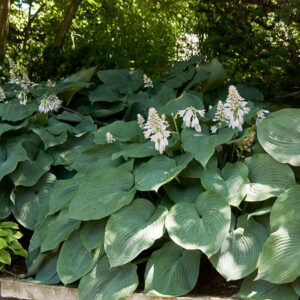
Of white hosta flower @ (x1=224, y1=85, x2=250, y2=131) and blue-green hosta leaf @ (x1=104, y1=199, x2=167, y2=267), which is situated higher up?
white hosta flower @ (x1=224, y1=85, x2=250, y2=131)

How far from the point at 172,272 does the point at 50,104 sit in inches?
82.1

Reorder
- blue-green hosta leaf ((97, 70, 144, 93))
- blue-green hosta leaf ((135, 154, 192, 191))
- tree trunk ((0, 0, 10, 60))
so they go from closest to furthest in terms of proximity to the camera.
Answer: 1. blue-green hosta leaf ((135, 154, 192, 191))
2. blue-green hosta leaf ((97, 70, 144, 93))
3. tree trunk ((0, 0, 10, 60))

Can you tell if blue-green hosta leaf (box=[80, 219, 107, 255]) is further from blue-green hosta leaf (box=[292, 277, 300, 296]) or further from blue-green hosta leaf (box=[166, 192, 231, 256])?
blue-green hosta leaf (box=[292, 277, 300, 296])

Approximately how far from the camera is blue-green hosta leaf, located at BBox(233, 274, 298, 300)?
7.97ft

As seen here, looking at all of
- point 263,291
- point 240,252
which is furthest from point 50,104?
point 263,291

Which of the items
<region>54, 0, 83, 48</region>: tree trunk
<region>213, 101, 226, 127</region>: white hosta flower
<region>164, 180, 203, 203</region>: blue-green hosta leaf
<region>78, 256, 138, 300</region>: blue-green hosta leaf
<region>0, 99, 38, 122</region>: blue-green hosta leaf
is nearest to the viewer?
<region>78, 256, 138, 300</region>: blue-green hosta leaf

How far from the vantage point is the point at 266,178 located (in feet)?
9.09

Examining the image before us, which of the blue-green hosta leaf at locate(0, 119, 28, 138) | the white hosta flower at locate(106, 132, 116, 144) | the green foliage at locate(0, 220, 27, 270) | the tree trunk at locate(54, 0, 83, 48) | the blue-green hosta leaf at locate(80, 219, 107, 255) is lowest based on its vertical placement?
the green foliage at locate(0, 220, 27, 270)

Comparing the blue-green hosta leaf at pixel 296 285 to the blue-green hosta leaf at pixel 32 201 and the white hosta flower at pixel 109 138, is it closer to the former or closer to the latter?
the white hosta flower at pixel 109 138

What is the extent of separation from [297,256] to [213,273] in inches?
29.9

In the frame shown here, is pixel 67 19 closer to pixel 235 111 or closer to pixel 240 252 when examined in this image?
pixel 235 111

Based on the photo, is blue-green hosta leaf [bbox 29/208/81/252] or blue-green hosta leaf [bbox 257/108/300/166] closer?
blue-green hosta leaf [bbox 257/108/300/166]

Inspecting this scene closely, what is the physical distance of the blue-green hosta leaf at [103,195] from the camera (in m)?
2.76

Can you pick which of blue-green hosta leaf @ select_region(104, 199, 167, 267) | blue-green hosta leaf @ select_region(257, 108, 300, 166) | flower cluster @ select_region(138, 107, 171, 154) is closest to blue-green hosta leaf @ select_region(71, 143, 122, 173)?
flower cluster @ select_region(138, 107, 171, 154)
